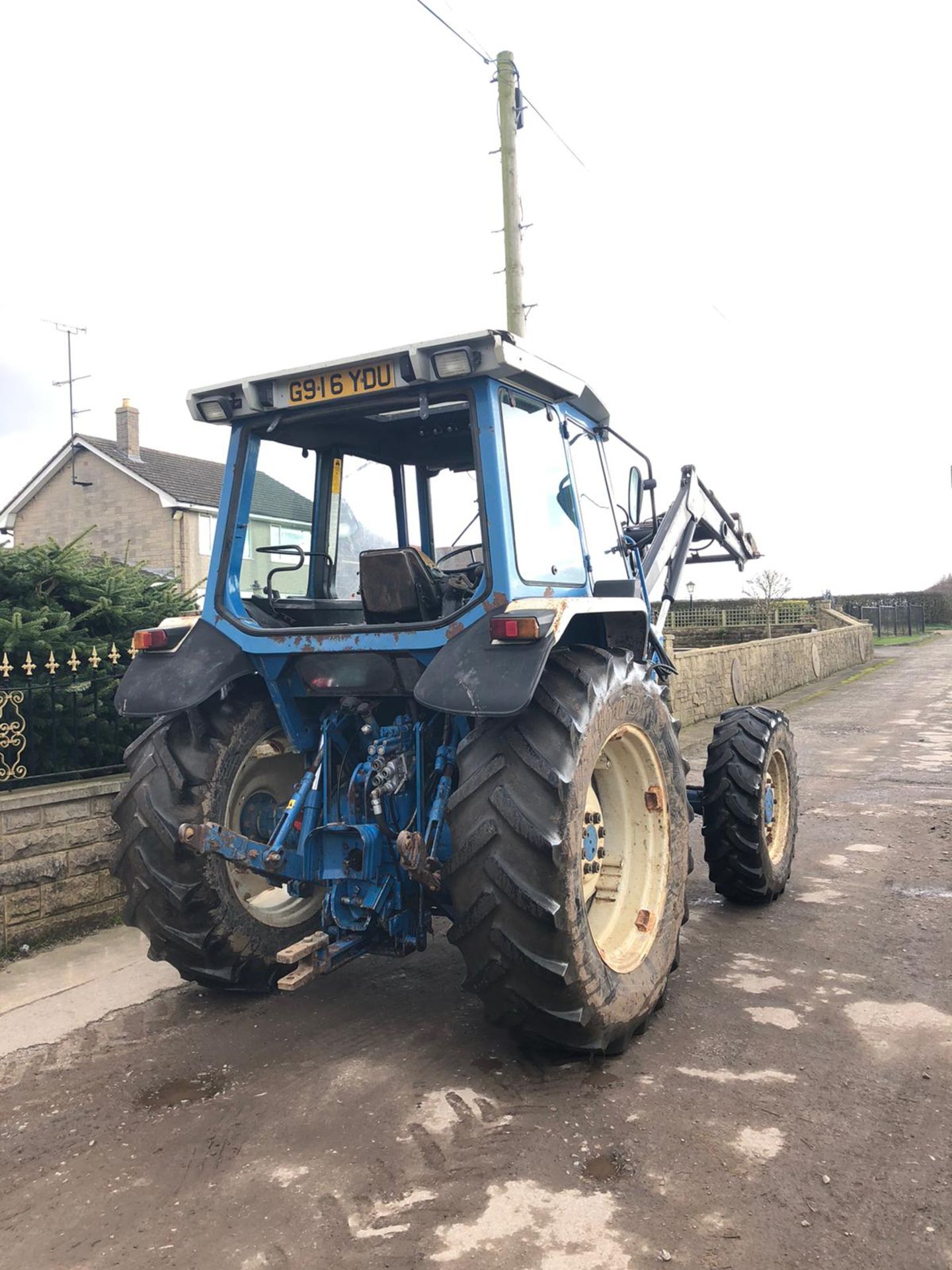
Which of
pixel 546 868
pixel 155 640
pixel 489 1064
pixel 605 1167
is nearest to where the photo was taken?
pixel 605 1167

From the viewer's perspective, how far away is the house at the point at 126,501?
26.8 metres

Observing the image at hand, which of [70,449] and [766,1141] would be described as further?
[70,449]

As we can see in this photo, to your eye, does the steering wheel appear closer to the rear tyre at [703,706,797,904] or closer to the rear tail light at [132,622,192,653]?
Result: the rear tail light at [132,622,192,653]

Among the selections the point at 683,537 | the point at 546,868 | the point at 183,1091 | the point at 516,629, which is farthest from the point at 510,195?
the point at 183,1091

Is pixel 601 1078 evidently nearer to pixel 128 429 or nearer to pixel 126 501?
pixel 126 501

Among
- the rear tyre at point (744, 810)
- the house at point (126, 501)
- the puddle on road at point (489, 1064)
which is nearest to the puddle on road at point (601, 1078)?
the puddle on road at point (489, 1064)

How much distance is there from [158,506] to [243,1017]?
24539 millimetres

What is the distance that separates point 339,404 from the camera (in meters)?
4.11

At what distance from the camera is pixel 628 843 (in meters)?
4.30

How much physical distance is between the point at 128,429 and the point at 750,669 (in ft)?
67.0

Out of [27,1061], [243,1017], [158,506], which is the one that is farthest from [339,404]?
[158,506]

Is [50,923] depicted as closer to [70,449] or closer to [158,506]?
[158,506]

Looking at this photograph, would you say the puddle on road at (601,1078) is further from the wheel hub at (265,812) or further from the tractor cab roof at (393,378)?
the tractor cab roof at (393,378)

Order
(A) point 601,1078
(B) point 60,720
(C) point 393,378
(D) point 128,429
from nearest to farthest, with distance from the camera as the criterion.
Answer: (A) point 601,1078 → (C) point 393,378 → (B) point 60,720 → (D) point 128,429
